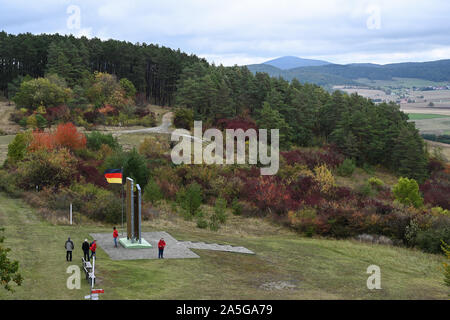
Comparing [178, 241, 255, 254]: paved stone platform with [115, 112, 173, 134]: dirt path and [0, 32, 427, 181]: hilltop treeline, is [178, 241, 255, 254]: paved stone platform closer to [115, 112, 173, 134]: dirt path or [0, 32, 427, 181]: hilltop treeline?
[115, 112, 173, 134]: dirt path

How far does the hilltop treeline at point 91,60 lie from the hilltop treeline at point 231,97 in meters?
0.20

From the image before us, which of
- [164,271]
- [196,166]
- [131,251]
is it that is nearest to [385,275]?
[164,271]

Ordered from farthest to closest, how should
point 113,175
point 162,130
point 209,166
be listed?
point 162,130 → point 209,166 → point 113,175

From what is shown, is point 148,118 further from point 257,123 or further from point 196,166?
point 196,166

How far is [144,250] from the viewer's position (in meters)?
25.9

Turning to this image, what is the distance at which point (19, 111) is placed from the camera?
255ft

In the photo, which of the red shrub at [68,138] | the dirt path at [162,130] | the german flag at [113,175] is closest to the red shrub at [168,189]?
the red shrub at [68,138]

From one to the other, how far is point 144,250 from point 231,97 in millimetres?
64605

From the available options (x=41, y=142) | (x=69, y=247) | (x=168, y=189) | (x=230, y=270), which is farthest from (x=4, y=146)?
(x=230, y=270)

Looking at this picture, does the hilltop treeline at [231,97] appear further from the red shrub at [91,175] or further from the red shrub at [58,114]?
the red shrub at [91,175]

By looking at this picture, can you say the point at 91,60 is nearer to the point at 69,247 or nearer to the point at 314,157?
the point at 314,157

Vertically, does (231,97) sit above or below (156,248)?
above

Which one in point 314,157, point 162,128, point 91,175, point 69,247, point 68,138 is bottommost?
point 314,157

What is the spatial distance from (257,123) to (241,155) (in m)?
18.8
